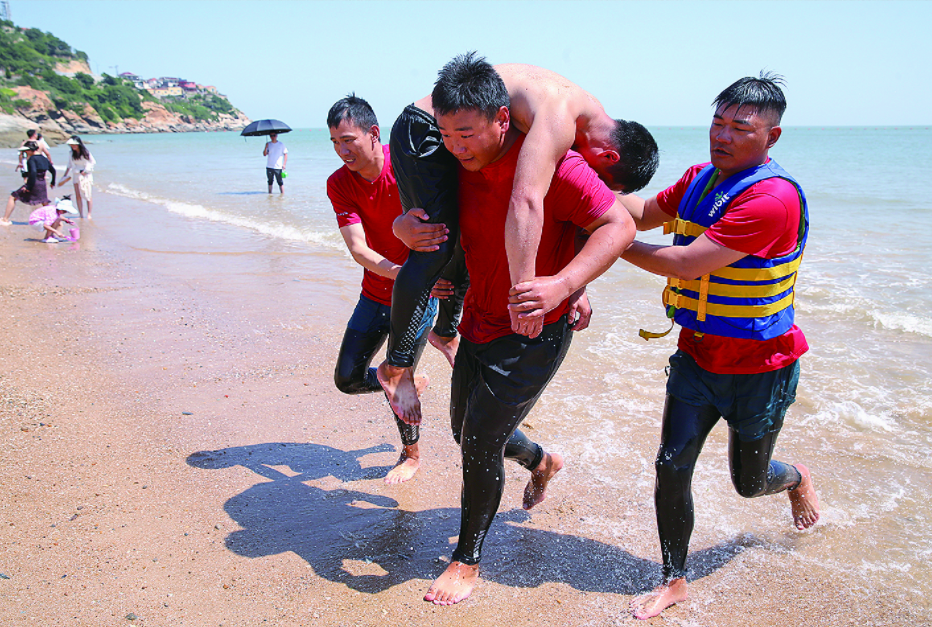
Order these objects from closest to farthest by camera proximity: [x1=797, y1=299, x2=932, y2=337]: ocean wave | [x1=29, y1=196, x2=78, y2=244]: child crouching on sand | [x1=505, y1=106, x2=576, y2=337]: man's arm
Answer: [x1=505, y1=106, x2=576, y2=337]: man's arm, [x1=797, y1=299, x2=932, y2=337]: ocean wave, [x1=29, y1=196, x2=78, y2=244]: child crouching on sand

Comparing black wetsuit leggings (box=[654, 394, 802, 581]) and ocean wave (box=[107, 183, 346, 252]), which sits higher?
black wetsuit leggings (box=[654, 394, 802, 581])

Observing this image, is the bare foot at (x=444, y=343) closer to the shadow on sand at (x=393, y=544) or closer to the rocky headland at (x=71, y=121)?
the shadow on sand at (x=393, y=544)

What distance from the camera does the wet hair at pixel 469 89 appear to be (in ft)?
7.79

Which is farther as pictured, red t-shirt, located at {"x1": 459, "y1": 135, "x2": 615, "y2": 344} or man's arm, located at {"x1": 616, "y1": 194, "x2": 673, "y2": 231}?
man's arm, located at {"x1": 616, "y1": 194, "x2": 673, "y2": 231}

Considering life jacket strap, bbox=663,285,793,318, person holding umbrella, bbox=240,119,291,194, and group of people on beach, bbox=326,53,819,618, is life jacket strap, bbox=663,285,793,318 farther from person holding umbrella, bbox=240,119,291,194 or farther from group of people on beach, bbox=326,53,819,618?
person holding umbrella, bbox=240,119,291,194

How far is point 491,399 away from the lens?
278 centimetres

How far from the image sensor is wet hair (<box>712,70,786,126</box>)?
8.86 ft

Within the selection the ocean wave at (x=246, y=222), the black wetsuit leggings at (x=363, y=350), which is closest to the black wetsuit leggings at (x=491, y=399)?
the black wetsuit leggings at (x=363, y=350)

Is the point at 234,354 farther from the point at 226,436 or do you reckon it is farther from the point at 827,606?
the point at 827,606

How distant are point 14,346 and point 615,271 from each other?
23.7ft

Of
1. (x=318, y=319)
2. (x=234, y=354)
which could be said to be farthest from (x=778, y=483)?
(x=318, y=319)

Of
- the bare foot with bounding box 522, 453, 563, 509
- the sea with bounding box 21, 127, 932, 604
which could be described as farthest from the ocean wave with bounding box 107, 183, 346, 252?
the bare foot with bounding box 522, 453, 563, 509

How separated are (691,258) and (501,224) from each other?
30.0 inches

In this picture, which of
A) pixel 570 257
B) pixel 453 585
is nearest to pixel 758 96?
pixel 570 257
